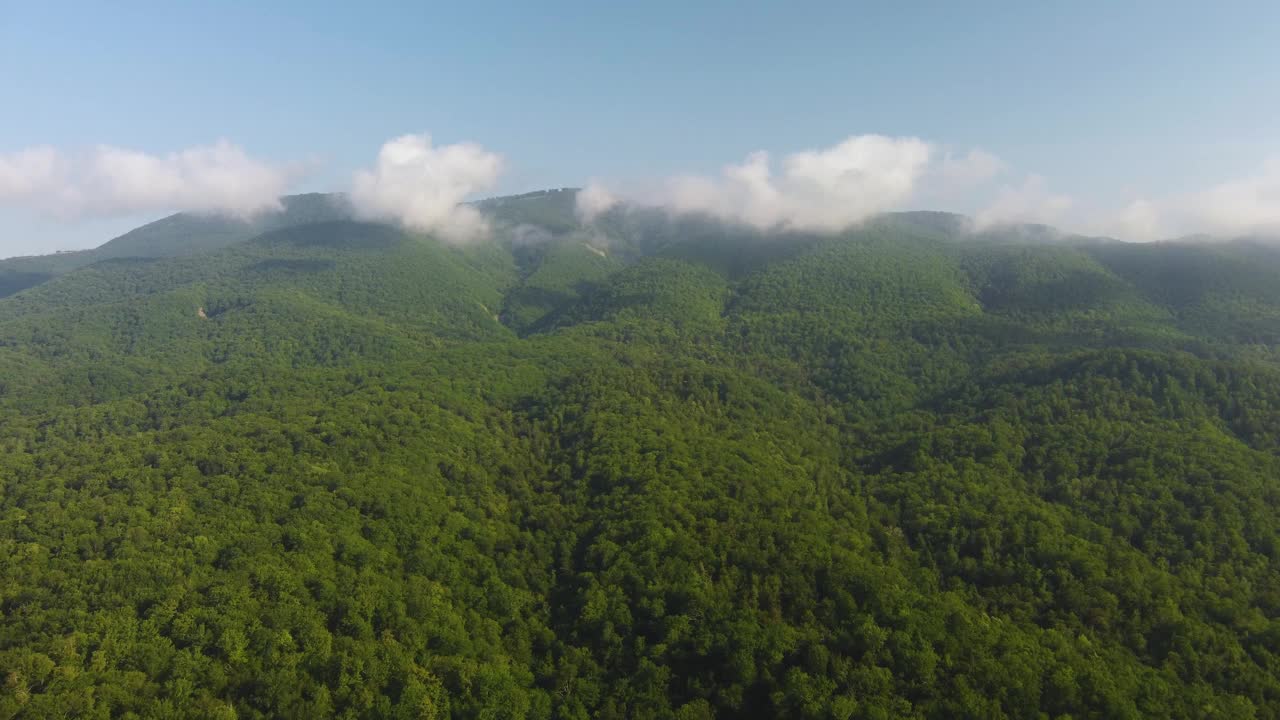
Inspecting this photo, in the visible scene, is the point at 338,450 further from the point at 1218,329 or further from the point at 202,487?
the point at 1218,329

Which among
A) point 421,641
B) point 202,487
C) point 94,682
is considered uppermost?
point 202,487

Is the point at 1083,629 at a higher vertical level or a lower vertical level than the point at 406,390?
lower

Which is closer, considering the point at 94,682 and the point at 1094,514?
Answer: the point at 94,682

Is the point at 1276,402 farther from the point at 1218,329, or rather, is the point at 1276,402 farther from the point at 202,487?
the point at 202,487

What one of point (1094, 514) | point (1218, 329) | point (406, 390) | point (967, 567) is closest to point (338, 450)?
point (406, 390)

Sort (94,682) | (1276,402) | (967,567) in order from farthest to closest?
(1276,402)
(967,567)
(94,682)

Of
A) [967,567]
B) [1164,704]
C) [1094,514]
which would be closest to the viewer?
[1164,704]

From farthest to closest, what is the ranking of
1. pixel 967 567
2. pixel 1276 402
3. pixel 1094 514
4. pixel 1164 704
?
pixel 1276 402, pixel 1094 514, pixel 967 567, pixel 1164 704

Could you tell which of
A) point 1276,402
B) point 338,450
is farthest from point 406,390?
point 1276,402

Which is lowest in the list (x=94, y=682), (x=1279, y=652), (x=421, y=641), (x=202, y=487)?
(x=1279, y=652)
